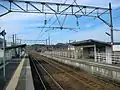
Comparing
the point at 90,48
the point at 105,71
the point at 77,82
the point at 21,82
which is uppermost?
the point at 90,48

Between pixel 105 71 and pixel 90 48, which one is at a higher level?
pixel 90 48

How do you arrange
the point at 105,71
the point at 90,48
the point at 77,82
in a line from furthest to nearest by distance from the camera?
the point at 90,48, the point at 105,71, the point at 77,82

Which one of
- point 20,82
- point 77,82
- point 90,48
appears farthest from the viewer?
point 90,48

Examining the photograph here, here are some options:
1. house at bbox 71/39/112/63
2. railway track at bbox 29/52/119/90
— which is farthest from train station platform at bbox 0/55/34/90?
house at bbox 71/39/112/63

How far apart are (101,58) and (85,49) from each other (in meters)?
13.2

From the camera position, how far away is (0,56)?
98.7 ft

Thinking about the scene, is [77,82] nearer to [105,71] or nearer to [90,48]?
[105,71]

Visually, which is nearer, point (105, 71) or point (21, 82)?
point (21, 82)

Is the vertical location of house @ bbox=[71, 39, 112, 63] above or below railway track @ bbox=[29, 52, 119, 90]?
above

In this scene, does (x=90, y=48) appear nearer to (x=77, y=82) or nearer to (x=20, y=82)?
(x=77, y=82)

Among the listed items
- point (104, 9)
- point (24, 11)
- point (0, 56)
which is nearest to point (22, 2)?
point (24, 11)

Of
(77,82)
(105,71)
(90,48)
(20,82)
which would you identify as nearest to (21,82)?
(20,82)

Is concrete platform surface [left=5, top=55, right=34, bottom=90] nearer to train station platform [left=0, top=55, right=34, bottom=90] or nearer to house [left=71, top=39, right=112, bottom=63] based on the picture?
train station platform [left=0, top=55, right=34, bottom=90]

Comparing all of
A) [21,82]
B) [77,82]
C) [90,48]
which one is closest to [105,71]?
[77,82]
